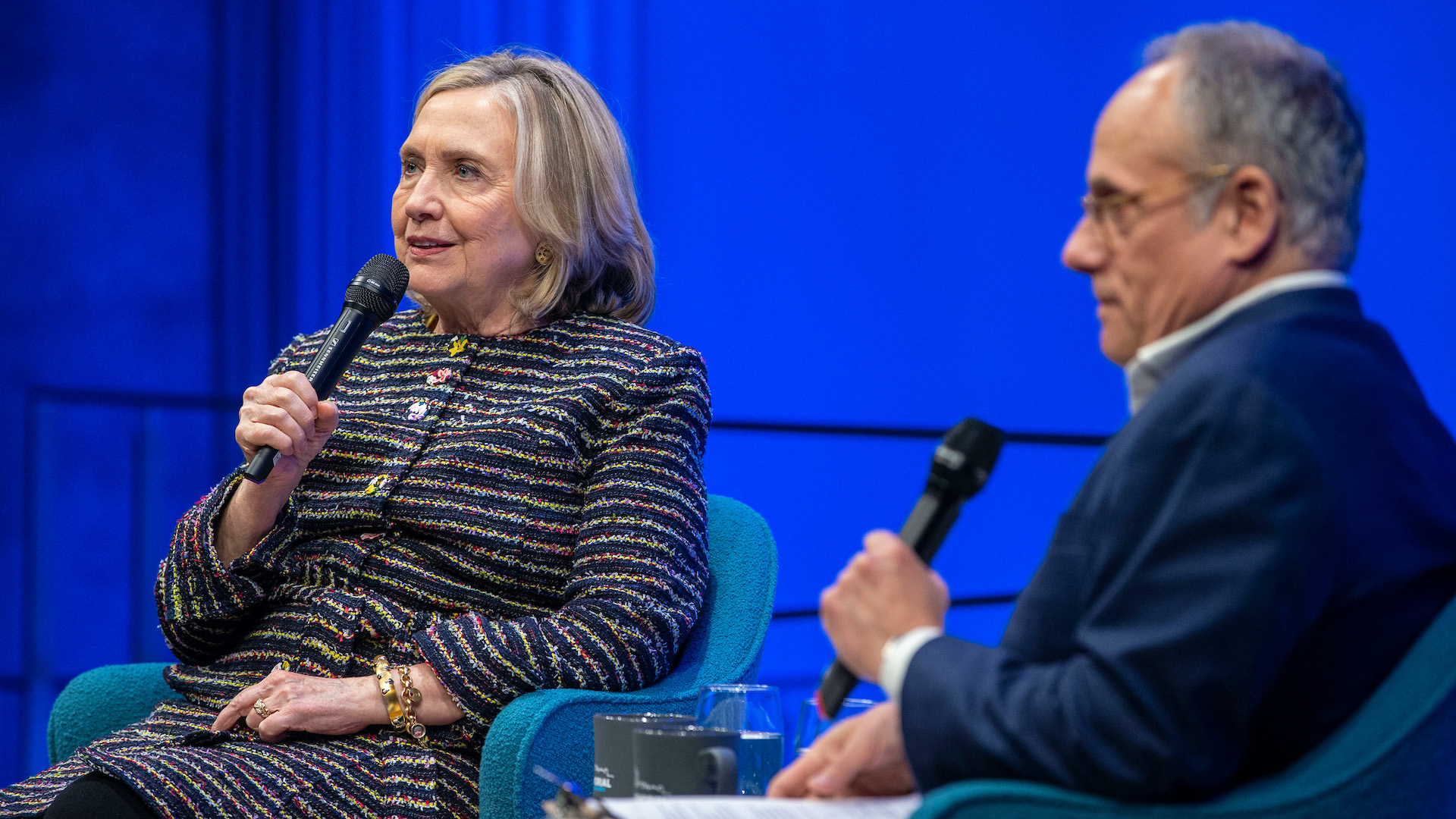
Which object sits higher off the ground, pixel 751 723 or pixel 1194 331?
pixel 1194 331

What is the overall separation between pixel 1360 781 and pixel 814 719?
490 mm

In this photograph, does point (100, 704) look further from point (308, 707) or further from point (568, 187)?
point (568, 187)

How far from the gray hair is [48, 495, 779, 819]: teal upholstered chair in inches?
36.6

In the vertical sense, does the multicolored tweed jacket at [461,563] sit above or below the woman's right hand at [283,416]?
below

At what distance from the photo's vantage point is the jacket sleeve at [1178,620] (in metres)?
0.80

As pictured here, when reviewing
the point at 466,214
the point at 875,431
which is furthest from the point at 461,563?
the point at 875,431

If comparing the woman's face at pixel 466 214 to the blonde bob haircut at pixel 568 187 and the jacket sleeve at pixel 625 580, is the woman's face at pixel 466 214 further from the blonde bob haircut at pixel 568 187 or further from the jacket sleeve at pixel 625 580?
the jacket sleeve at pixel 625 580

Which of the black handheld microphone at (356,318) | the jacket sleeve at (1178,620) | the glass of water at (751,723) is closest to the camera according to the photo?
the jacket sleeve at (1178,620)

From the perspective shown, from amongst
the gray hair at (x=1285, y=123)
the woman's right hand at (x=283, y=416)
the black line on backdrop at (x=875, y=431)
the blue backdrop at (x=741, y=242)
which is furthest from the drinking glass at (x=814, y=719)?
the blue backdrop at (x=741, y=242)

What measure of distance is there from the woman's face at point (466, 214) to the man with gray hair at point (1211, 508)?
3.50 feet

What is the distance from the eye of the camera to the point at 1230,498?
32.0 inches

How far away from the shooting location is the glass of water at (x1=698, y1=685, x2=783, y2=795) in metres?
1.22

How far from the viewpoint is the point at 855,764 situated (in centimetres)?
106

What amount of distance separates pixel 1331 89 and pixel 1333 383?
0.23 m
